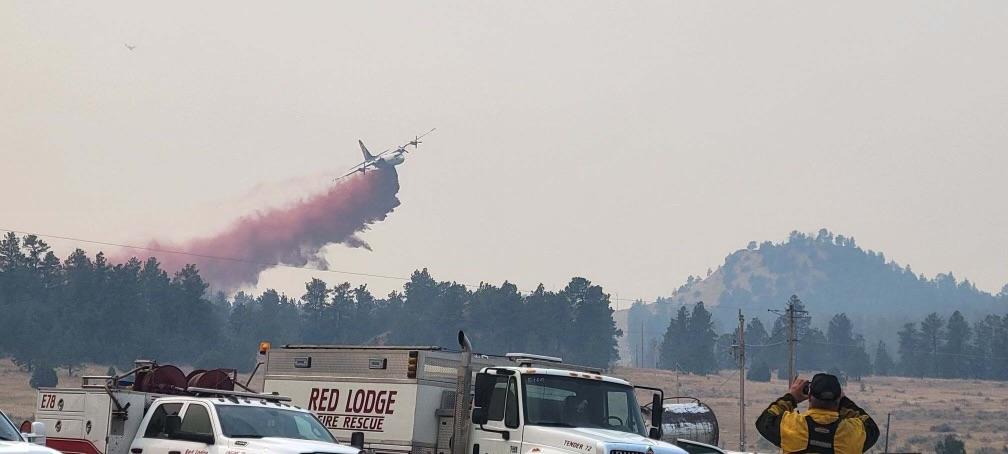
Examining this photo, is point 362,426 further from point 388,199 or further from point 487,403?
point 388,199

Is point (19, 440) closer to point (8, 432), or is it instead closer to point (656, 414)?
point (8, 432)

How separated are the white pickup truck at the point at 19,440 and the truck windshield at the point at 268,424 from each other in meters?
2.53

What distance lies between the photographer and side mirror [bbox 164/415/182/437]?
2012 cm

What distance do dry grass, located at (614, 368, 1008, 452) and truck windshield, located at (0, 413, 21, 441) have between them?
298 ft

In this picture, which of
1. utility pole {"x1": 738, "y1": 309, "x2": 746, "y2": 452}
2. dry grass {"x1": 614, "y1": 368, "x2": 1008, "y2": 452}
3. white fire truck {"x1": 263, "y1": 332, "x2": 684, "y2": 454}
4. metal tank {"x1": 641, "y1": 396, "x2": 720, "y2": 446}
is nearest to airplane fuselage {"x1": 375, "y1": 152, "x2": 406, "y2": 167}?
dry grass {"x1": 614, "y1": 368, "x2": 1008, "y2": 452}

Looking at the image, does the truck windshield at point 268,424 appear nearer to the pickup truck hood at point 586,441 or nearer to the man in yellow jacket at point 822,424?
the pickup truck hood at point 586,441

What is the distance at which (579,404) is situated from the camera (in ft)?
69.5

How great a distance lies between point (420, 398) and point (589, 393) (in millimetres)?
2496

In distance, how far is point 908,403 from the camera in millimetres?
168875

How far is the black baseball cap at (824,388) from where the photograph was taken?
1080 centimetres

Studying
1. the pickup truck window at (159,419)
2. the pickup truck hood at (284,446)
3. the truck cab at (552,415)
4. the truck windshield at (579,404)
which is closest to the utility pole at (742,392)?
the truck windshield at (579,404)

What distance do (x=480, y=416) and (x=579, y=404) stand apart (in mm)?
1463

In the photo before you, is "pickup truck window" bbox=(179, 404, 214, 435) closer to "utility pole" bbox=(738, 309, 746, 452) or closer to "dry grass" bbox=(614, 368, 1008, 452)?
"utility pole" bbox=(738, 309, 746, 452)

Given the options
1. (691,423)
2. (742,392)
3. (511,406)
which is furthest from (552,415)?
(742,392)
